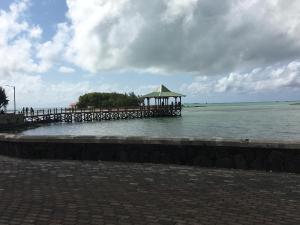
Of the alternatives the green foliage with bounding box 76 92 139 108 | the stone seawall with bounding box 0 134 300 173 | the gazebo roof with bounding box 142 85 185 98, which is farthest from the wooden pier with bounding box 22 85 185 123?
the stone seawall with bounding box 0 134 300 173

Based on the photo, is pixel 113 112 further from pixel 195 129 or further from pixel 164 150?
pixel 164 150

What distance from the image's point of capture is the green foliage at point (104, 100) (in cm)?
12681

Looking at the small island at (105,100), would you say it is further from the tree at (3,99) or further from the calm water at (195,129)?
the calm water at (195,129)

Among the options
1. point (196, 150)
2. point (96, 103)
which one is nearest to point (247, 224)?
point (196, 150)

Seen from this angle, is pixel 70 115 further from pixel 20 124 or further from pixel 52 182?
pixel 52 182

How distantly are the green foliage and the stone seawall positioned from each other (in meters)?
115

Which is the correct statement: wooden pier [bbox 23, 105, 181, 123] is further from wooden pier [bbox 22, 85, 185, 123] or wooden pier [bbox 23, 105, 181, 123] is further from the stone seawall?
the stone seawall

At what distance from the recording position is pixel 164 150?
381 inches

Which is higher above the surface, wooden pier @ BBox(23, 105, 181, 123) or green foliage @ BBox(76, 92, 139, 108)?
green foliage @ BBox(76, 92, 139, 108)

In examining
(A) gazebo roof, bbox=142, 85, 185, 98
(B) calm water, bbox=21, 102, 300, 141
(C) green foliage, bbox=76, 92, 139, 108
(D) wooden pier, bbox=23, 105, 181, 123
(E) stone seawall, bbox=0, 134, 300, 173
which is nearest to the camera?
(E) stone seawall, bbox=0, 134, 300, 173

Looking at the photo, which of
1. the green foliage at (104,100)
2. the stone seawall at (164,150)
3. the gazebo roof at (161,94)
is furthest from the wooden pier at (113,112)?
the stone seawall at (164,150)

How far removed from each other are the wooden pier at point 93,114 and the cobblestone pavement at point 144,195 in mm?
61927

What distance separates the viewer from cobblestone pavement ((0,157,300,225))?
551 centimetres

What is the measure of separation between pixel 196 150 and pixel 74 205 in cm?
384
